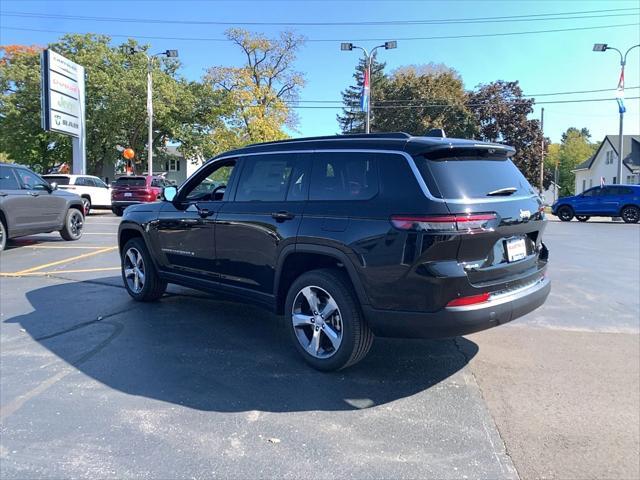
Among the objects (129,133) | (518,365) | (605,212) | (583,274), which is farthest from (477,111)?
(518,365)

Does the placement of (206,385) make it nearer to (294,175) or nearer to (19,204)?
(294,175)

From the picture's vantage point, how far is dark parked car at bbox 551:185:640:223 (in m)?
22.9

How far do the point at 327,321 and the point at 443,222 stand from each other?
1.30 metres

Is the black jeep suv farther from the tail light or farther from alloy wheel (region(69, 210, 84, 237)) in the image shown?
alloy wheel (region(69, 210, 84, 237))

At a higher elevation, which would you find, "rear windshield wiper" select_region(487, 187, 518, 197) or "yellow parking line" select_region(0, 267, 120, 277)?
"rear windshield wiper" select_region(487, 187, 518, 197)

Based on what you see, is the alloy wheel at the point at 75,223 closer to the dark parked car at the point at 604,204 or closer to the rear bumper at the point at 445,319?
the rear bumper at the point at 445,319

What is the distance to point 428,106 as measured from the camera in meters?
47.8

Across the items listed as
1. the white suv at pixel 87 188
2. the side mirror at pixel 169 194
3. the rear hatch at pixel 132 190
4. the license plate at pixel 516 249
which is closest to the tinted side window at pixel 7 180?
the side mirror at pixel 169 194

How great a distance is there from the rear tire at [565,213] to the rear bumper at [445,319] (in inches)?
907

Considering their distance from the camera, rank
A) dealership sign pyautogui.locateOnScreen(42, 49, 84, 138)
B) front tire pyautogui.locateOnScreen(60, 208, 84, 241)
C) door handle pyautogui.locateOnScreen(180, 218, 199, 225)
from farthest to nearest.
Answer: dealership sign pyautogui.locateOnScreen(42, 49, 84, 138), front tire pyautogui.locateOnScreen(60, 208, 84, 241), door handle pyautogui.locateOnScreen(180, 218, 199, 225)

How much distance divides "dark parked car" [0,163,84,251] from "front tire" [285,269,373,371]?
835 cm

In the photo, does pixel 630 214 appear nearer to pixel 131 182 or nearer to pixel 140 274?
pixel 131 182

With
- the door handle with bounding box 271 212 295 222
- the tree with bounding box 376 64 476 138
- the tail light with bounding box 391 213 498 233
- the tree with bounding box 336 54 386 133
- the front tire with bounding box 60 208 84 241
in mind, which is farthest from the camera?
the tree with bounding box 336 54 386 133

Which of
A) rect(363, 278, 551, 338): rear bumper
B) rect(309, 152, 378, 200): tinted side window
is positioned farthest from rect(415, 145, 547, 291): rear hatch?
rect(309, 152, 378, 200): tinted side window
